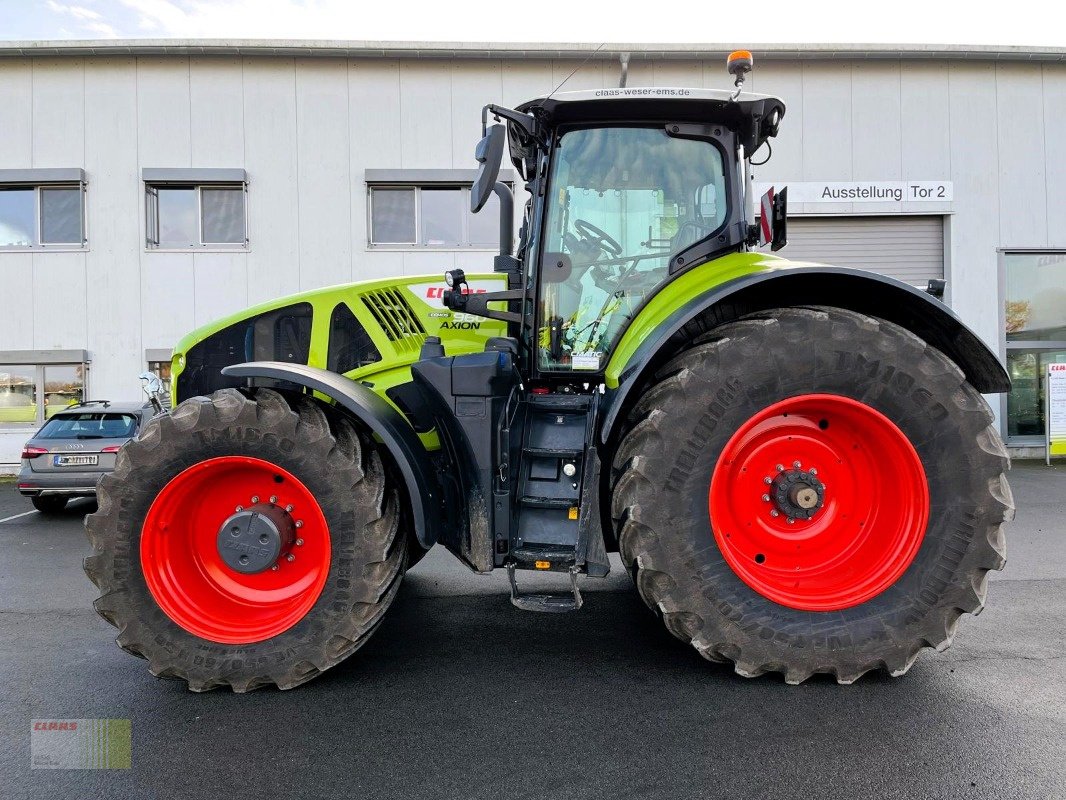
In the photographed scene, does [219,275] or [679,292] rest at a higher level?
[219,275]

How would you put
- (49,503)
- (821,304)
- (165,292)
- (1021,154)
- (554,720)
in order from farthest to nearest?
(1021,154)
(165,292)
(49,503)
(821,304)
(554,720)

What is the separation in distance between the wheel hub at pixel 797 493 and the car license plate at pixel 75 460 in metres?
7.80

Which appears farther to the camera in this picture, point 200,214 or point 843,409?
point 200,214

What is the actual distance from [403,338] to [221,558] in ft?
4.47

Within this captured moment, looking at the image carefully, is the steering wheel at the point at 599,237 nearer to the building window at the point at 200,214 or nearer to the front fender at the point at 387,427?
the front fender at the point at 387,427

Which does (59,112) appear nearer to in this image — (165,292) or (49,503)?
(165,292)

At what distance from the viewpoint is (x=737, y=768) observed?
2.12 meters

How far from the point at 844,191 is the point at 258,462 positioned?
37.0 feet

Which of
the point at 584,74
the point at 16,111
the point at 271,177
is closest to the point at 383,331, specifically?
the point at 271,177

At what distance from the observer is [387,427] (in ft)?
8.81

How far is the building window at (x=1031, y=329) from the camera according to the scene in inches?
440

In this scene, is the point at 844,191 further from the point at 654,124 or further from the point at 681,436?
the point at 681,436

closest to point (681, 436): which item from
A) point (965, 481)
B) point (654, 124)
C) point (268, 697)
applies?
point (965, 481)

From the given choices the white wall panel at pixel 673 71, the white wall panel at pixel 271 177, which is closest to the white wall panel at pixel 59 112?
the white wall panel at pixel 271 177
